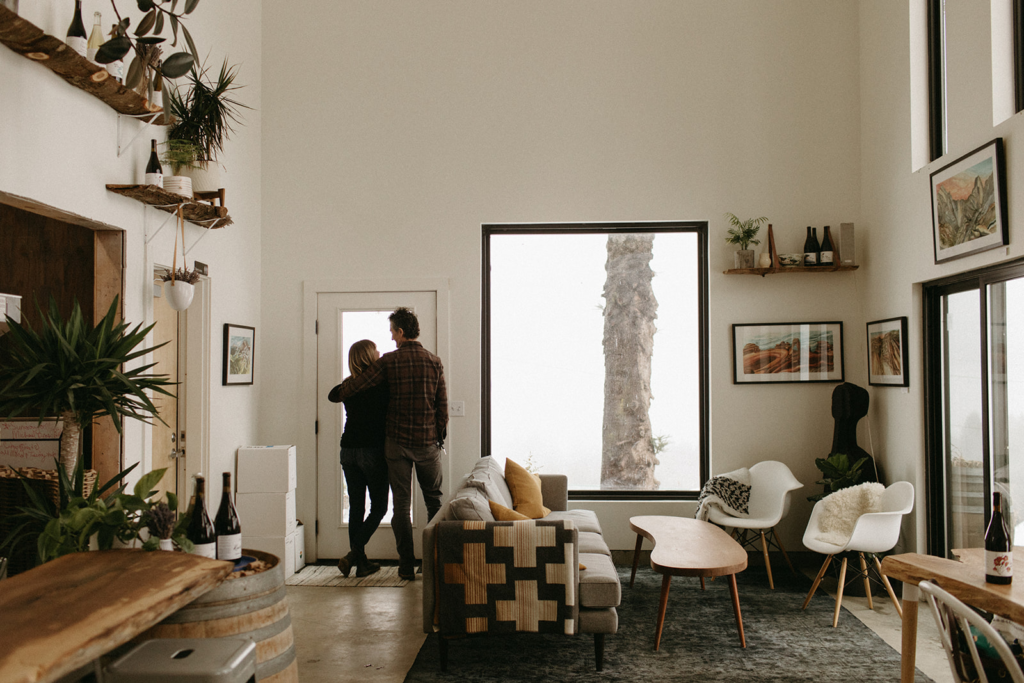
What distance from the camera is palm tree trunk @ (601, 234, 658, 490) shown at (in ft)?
17.4

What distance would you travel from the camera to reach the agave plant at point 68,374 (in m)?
2.50

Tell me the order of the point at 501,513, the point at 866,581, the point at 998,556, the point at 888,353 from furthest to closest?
the point at 888,353 < the point at 866,581 < the point at 501,513 < the point at 998,556

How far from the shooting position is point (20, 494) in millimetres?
3006

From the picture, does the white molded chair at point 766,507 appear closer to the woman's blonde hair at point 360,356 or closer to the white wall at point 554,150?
the white wall at point 554,150

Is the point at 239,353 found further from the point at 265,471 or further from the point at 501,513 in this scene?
the point at 501,513

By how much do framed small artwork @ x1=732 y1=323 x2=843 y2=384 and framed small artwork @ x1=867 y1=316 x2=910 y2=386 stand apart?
0.78 ft

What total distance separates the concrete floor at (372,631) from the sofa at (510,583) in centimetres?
40

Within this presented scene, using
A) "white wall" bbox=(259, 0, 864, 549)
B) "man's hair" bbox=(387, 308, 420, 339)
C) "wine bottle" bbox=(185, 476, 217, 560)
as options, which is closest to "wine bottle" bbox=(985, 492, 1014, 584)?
"wine bottle" bbox=(185, 476, 217, 560)

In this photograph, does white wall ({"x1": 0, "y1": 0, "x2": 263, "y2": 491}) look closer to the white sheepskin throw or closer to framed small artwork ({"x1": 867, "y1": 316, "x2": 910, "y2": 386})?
the white sheepskin throw

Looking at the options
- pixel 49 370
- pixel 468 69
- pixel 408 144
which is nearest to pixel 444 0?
pixel 468 69

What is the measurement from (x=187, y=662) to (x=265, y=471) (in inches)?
122

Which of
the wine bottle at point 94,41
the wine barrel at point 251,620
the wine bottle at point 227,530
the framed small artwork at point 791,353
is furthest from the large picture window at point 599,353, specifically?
the wine barrel at point 251,620

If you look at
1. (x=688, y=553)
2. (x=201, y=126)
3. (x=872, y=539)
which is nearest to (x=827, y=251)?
(x=872, y=539)

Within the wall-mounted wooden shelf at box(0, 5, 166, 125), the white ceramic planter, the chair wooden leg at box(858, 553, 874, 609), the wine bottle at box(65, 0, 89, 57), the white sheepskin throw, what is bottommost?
the chair wooden leg at box(858, 553, 874, 609)
